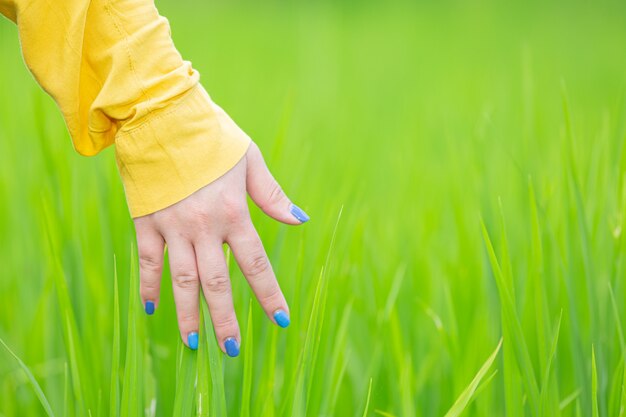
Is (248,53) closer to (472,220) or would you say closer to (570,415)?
(472,220)

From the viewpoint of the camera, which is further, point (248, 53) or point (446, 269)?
point (248, 53)

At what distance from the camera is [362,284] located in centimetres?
112

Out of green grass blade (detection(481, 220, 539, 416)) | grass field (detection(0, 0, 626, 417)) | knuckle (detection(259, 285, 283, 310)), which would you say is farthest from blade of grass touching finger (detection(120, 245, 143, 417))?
green grass blade (detection(481, 220, 539, 416))

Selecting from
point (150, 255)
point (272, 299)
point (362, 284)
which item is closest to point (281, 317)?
point (272, 299)

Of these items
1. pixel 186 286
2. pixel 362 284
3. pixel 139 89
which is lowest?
pixel 362 284

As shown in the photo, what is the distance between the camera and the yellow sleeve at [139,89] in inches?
23.3

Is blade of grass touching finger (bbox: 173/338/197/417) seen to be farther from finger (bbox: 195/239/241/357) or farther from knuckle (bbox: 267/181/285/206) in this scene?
knuckle (bbox: 267/181/285/206)

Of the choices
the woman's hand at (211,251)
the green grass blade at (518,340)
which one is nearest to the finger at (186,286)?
the woman's hand at (211,251)

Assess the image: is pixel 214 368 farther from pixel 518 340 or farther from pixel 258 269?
pixel 518 340

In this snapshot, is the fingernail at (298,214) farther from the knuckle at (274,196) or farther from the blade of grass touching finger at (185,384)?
the blade of grass touching finger at (185,384)

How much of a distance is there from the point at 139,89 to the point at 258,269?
0.17m

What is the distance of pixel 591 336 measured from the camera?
781 millimetres

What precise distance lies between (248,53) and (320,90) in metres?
1.06

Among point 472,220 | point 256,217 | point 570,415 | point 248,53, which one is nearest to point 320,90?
point 248,53
